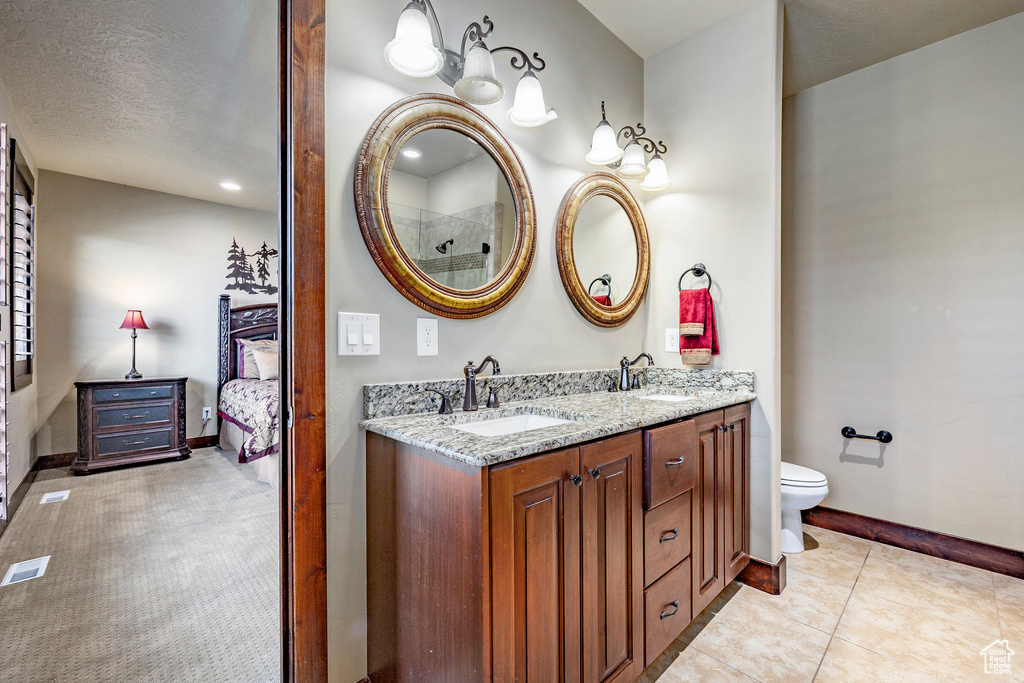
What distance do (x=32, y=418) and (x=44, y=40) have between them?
2.69ft

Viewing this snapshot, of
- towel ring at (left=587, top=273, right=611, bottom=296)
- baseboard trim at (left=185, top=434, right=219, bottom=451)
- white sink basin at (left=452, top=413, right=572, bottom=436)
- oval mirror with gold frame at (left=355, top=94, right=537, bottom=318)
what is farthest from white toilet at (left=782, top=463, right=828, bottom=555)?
baseboard trim at (left=185, top=434, right=219, bottom=451)

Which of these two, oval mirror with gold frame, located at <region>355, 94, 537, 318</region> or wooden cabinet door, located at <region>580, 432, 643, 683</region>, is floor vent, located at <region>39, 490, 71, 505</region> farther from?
wooden cabinet door, located at <region>580, 432, 643, 683</region>

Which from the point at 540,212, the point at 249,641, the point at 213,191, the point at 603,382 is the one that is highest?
the point at 540,212

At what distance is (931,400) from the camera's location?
2438 mm

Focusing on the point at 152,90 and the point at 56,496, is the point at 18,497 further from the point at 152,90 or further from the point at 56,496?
the point at 152,90

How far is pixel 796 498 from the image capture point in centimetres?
233

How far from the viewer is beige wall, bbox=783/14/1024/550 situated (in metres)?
2.25

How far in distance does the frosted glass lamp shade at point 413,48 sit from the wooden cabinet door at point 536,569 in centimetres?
126

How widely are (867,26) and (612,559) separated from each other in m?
2.86

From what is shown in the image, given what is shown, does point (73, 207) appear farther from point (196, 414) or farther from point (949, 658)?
point (949, 658)

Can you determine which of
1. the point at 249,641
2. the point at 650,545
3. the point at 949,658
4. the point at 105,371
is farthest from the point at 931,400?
the point at 105,371

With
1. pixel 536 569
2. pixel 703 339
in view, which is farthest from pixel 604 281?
pixel 536 569

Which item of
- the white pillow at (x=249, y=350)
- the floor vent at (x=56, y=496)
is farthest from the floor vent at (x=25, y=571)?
the white pillow at (x=249, y=350)

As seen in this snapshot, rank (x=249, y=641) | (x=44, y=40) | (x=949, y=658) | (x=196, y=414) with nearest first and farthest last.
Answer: (x=44, y=40), (x=196, y=414), (x=249, y=641), (x=949, y=658)
